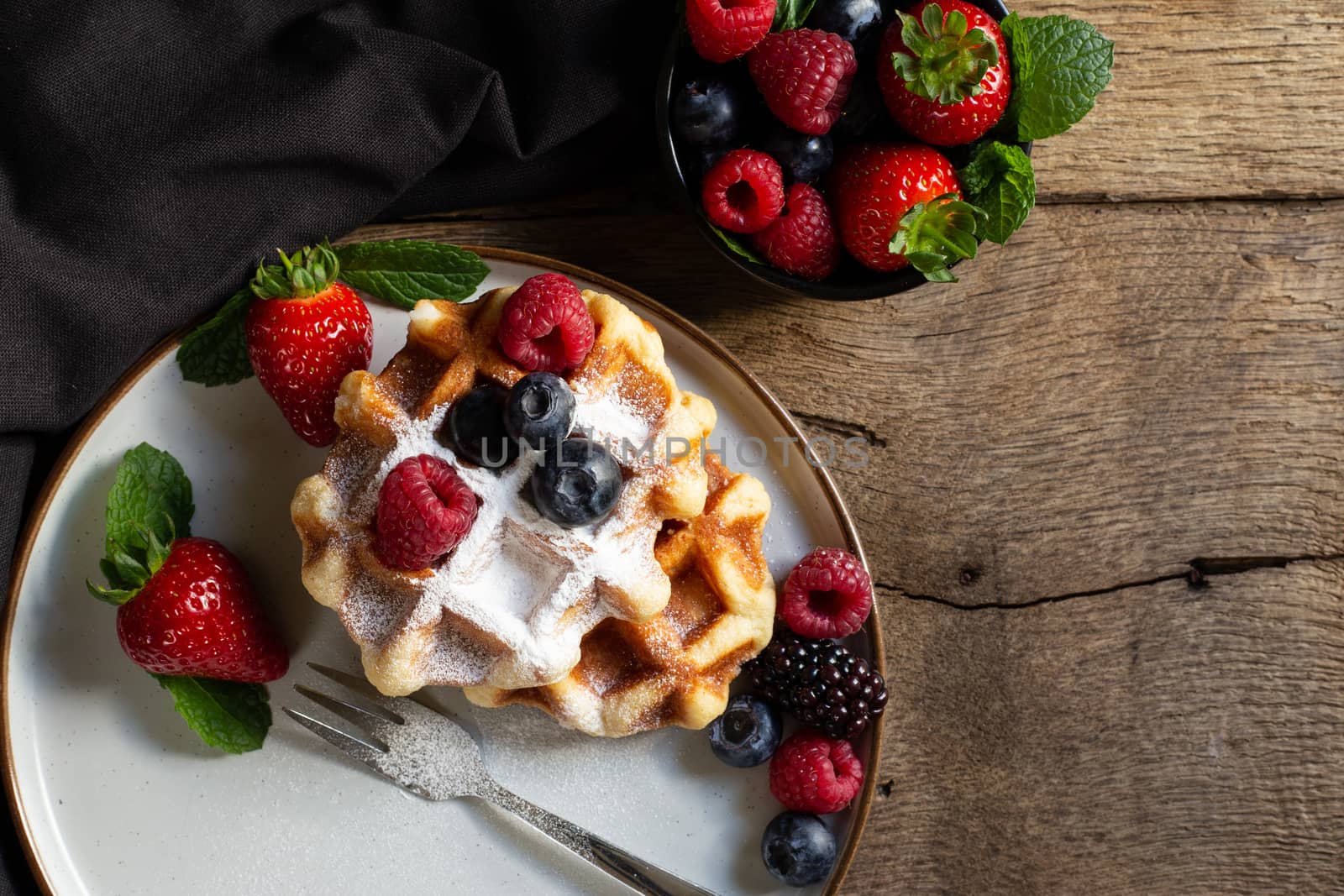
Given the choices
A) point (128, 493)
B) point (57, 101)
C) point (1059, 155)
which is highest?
point (57, 101)

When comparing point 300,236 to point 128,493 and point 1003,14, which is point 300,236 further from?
point 1003,14

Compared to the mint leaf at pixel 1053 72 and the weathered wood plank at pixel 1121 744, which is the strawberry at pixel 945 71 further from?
the weathered wood plank at pixel 1121 744

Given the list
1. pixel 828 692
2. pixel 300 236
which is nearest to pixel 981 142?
pixel 828 692

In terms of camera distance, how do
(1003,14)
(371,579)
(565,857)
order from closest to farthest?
(371,579) → (1003,14) → (565,857)

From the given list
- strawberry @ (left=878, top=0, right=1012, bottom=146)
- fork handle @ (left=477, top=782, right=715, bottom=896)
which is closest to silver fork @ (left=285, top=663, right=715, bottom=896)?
fork handle @ (left=477, top=782, right=715, bottom=896)

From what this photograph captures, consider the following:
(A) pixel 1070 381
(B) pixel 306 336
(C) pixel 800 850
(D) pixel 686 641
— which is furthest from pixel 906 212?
(C) pixel 800 850

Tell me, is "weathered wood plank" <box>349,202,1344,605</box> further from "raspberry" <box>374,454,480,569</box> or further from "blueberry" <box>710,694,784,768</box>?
"raspberry" <box>374,454,480,569</box>
